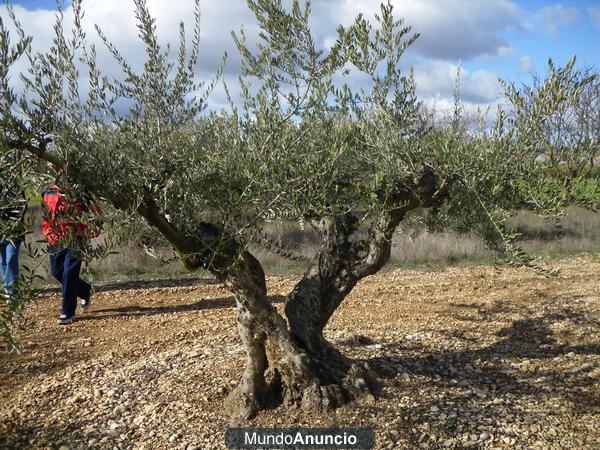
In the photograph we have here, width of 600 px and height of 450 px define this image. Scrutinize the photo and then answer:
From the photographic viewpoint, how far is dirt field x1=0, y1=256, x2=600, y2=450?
4495 mm

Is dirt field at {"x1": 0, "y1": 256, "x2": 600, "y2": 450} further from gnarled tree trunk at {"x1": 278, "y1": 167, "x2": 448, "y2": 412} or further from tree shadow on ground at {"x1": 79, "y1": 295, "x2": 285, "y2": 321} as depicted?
gnarled tree trunk at {"x1": 278, "y1": 167, "x2": 448, "y2": 412}

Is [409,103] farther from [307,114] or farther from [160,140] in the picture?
[160,140]

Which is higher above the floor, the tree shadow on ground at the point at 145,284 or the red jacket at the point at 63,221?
the red jacket at the point at 63,221

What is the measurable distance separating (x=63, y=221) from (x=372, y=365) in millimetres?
3334

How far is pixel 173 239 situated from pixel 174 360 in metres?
2.59

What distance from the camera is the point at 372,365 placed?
5484 millimetres

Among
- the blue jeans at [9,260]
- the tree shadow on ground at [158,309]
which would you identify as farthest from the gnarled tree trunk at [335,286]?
the blue jeans at [9,260]

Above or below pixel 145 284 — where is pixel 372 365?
below

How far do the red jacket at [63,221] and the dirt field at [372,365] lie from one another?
1921mm

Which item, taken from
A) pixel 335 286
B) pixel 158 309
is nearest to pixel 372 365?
pixel 335 286

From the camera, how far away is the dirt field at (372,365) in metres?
4.49

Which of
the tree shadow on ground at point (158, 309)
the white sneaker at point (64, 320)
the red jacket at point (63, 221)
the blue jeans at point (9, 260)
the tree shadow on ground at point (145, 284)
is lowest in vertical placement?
the white sneaker at point (64, 320)

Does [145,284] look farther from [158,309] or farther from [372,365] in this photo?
[372,365]

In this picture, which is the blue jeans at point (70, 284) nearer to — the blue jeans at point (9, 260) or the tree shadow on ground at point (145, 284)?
the blue jeans at point (9, 260)
